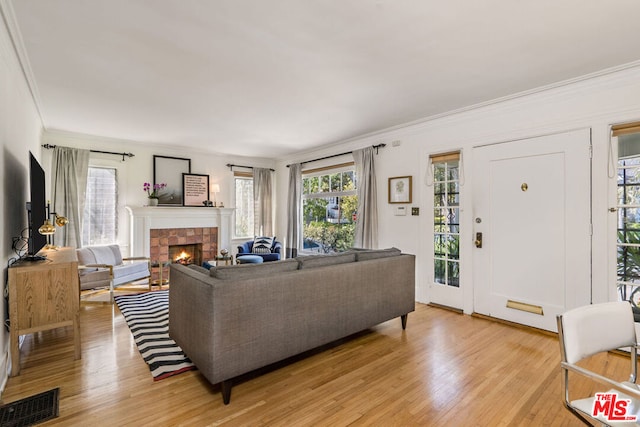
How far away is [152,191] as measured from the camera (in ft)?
18.2

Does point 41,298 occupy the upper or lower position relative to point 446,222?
lower

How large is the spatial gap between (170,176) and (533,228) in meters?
5.68

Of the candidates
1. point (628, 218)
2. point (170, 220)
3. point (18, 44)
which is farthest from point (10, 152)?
point (628, 218)

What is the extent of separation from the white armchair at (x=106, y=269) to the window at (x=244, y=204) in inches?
82.2

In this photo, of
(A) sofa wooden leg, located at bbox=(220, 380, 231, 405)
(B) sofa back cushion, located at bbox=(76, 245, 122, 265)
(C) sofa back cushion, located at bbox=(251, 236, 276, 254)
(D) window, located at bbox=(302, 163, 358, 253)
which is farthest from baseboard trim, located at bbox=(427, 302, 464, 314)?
(B) sofa back cushion, located at bbox=(76, 245, 122, 265)

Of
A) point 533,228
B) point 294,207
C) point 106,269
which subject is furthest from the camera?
point 294,207

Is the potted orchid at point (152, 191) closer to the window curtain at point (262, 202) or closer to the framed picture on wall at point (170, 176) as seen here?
the framed picture on wall at point (170, 176)

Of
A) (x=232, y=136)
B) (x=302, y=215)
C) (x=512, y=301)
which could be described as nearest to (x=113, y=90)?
(x=232, y=136)

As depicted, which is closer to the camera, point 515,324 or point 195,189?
point 515,324

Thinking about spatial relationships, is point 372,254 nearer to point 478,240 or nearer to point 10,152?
point 478,240

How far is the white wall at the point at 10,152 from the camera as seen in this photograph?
7.13ft

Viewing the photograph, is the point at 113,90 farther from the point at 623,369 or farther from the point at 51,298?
the point at 623,369

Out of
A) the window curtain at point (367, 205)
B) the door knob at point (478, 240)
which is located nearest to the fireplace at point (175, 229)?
the window curtain at point (367, 205)

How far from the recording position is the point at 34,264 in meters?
2.42
